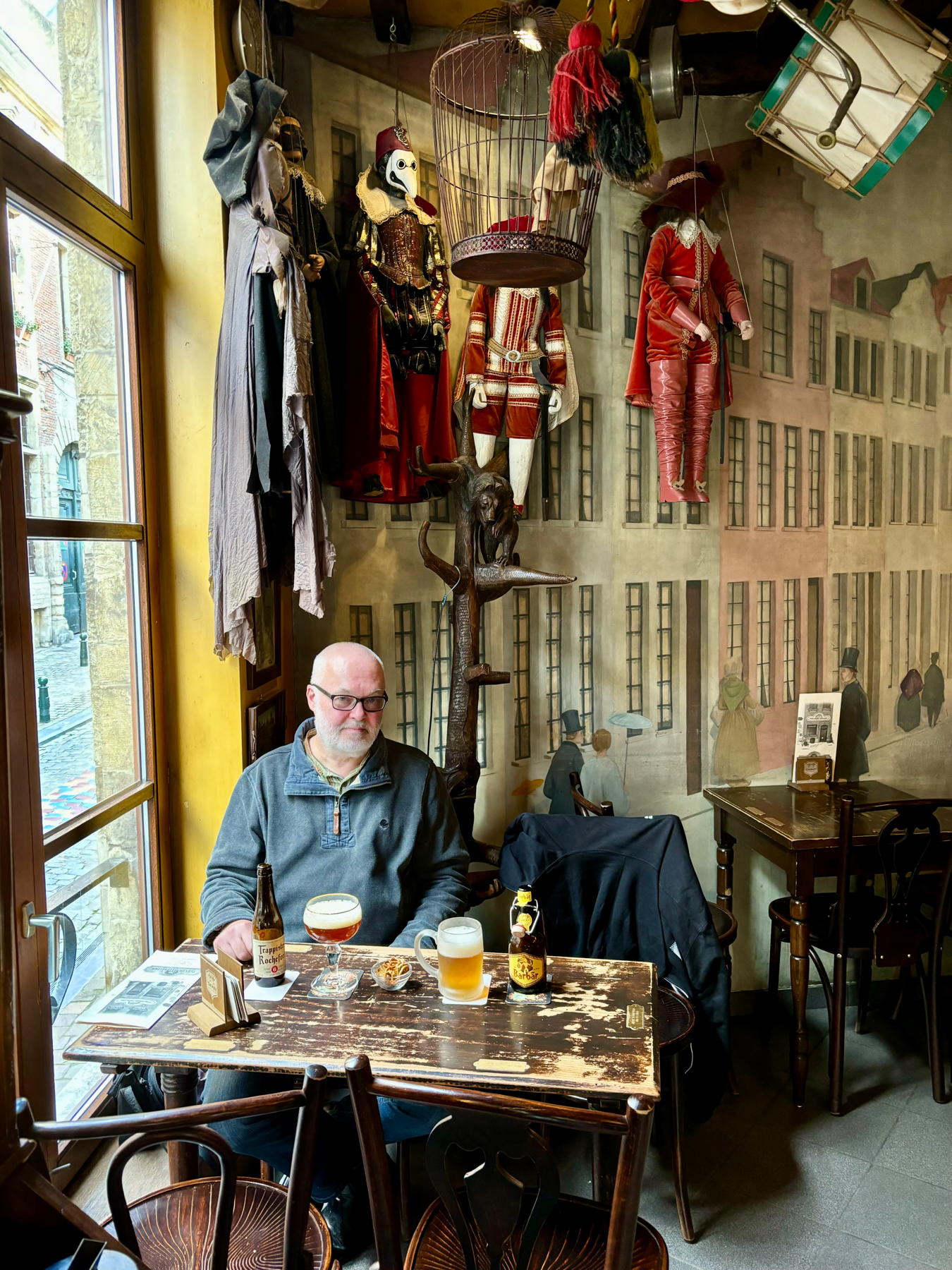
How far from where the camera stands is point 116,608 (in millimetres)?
A: 2402

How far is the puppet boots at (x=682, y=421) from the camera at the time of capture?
10.8 feet

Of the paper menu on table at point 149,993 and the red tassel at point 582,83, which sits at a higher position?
the red tassel at point 582,83

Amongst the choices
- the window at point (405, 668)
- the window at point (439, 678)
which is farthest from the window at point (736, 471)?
the window at point (405, 668)

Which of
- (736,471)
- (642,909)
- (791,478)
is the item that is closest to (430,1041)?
(642,909)

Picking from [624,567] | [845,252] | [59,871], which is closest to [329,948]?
[59,871]

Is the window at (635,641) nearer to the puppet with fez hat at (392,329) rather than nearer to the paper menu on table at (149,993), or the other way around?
the puppet with fez hat at (392,329)

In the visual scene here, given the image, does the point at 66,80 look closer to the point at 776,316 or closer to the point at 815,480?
the point at 776,316

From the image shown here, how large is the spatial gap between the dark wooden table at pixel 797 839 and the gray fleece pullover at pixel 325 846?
4.21 ft

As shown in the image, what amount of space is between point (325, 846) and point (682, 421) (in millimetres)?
2044

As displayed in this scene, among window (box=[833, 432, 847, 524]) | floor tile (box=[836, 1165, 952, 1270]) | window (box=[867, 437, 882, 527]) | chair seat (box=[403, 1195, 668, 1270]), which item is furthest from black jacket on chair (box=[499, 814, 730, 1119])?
window (box=[867, 437, 882, 527])

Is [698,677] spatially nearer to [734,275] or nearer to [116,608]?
[734,275]

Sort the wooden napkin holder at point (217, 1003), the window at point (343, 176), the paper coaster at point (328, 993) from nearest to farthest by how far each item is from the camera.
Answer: the wooden napkin holder at point (217, 1003) < the paper coaster at point (328, 993) < the window at point (343, 176)

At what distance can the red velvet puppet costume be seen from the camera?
313 cm

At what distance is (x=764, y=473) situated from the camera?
3684 millimetres
